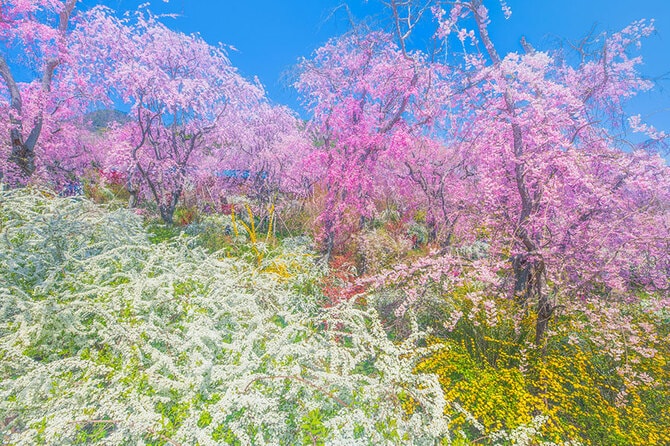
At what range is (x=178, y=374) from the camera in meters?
2.35

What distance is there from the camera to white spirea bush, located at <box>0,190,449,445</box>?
2.02 meters

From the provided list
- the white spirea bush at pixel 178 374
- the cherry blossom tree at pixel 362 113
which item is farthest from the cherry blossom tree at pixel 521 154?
the white spirea bush at pixel 178 374

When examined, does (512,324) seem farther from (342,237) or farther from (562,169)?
(342,237)

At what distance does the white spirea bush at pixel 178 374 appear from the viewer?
202cm

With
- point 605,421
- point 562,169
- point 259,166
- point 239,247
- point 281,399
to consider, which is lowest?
point 605,421

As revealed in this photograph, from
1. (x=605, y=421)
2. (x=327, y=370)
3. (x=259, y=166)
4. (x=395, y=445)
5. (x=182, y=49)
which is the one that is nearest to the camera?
(x=395, y=445)

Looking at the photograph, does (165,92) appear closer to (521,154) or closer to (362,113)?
(362,113)

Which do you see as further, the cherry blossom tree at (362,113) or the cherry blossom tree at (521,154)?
the cherry blossom tree at (362,113)

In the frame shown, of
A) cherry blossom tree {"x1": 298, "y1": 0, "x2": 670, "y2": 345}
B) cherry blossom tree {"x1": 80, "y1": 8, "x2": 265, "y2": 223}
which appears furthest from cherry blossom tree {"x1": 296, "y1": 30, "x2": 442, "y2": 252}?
cherry blossom tree {"x1": 80, "y1": 8, "x2": 265, "y2": 223}

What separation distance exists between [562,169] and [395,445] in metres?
4.26

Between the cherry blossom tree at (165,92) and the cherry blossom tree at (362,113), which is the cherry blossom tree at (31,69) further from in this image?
the cherry blossom tree at (362,113)

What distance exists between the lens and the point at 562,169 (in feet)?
14.1

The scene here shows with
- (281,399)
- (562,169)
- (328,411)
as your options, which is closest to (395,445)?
(328,411)

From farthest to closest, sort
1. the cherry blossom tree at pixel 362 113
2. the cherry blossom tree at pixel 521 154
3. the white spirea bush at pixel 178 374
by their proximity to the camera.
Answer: the cherry blossom tree at pixel 362 113
the cherry blossom tree at pixel 521 154
the white spirea bush at pixel 178 374
